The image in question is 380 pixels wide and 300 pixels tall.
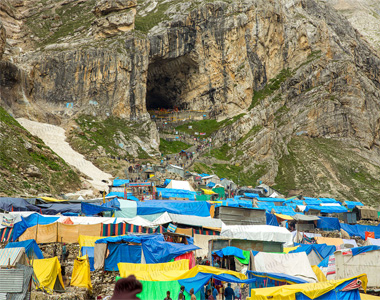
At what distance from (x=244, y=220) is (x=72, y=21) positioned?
83.2 meters

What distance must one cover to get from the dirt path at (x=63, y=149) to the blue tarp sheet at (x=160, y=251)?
99.0 ft

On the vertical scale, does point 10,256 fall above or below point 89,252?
above

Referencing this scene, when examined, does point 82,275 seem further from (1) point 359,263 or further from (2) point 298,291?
(1) point 359,263

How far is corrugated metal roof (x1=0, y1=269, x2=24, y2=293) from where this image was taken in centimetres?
1180

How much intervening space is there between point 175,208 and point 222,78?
6352cm

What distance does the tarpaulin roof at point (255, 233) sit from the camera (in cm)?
2533

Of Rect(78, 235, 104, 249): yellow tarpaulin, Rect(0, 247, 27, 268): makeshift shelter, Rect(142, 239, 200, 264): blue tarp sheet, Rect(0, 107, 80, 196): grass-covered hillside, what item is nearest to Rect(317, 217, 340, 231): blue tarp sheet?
Rect(142, 239, 200, 264): blue tarp sheet

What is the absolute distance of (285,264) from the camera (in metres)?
18.8

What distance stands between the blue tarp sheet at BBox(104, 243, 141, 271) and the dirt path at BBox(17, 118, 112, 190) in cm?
2891

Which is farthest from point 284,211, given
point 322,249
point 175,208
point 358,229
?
point 322,249

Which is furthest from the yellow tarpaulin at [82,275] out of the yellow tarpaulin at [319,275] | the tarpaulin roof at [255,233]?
the yellow tarpaulin at [319,275]

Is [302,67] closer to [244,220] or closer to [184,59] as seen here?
[184,59]

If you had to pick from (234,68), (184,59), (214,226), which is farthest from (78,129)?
(214,226)

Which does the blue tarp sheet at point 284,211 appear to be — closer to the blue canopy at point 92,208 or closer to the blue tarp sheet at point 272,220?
the blue tarp sheet at point 272,220
